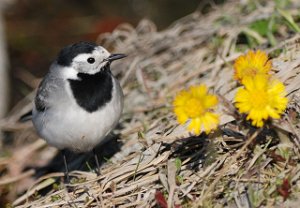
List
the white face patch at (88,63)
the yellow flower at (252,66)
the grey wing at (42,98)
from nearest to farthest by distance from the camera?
1. the yellow flower at (252,66)
2. the white face patch at (88,63)
3. the grey wing at (42,98)

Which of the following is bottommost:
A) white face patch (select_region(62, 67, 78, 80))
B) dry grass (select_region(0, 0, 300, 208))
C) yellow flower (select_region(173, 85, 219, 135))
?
dry grass (select_region(0, 0, 300, 208))

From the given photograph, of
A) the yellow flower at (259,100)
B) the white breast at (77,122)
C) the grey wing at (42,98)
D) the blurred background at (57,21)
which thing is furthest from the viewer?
the blurred background at (57,21)

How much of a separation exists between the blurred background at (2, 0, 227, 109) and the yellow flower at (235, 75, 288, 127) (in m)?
5.52

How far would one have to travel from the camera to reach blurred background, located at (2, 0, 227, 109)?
996 cm

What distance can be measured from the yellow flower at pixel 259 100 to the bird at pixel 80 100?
1700 millimetres

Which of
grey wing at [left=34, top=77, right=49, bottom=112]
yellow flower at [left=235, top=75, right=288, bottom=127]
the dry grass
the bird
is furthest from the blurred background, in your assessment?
yellow flower at [left=235, top=75, right=288, bottom=127]

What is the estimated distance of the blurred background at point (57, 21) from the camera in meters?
9.96

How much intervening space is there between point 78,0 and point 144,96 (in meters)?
4.87

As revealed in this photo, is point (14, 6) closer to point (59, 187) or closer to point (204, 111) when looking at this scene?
point (59, 187)

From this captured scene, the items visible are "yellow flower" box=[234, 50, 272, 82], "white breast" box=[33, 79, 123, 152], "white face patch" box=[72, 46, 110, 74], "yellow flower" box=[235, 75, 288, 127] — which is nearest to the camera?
"yellow flower" box=[235, 75, 288, 127]

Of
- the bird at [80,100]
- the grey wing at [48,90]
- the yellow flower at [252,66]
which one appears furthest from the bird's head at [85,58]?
the yellow flower at [252,66]

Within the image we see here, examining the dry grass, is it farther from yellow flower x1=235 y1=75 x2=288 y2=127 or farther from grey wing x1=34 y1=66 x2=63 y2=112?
grey wing x1=34 y1=66 x2=63 y2=112

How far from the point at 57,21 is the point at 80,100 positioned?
582 cm

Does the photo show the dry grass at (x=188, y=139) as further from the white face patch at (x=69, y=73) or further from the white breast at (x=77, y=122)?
the white face patch at (x=69, y=73)
